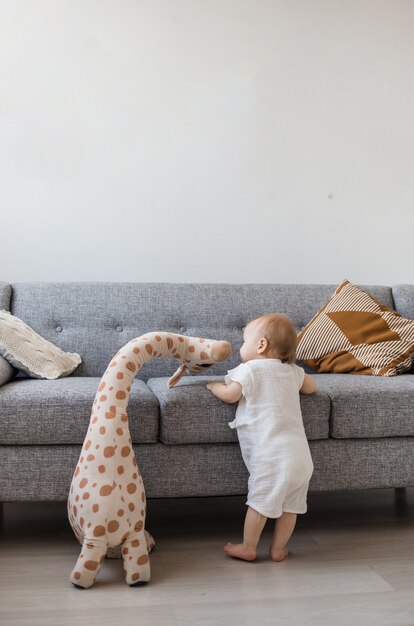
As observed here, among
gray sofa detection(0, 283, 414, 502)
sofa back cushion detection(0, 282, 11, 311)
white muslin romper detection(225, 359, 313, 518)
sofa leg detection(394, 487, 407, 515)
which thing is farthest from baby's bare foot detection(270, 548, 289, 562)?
sofa back cushion detection(0, 282, 11, 311)

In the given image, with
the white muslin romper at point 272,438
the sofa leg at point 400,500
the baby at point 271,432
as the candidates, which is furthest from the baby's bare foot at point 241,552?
the sofa leg at point 400,500

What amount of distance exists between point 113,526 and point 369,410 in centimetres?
90

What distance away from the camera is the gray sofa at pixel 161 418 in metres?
2.13

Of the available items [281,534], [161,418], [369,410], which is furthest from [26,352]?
[369,410]

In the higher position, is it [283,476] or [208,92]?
[208,92]

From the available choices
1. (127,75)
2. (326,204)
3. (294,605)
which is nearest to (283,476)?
(294,605)

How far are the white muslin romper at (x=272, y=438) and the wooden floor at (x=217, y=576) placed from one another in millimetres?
196

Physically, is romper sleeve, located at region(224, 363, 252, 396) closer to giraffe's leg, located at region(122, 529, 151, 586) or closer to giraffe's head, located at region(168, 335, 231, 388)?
giraffe's head, located at region(168, 335, 231, 388)

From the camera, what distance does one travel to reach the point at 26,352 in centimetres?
247

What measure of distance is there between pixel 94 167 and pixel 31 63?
20.4 inches

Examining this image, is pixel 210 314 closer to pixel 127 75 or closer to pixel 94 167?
pixel 94 167

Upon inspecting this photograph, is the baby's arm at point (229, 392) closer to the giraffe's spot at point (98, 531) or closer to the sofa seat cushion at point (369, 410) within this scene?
Answer: the sofa seat cushion at point (369, 410)

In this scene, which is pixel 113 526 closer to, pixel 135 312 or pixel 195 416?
pixel 195 416

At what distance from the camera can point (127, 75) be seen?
327 cm
